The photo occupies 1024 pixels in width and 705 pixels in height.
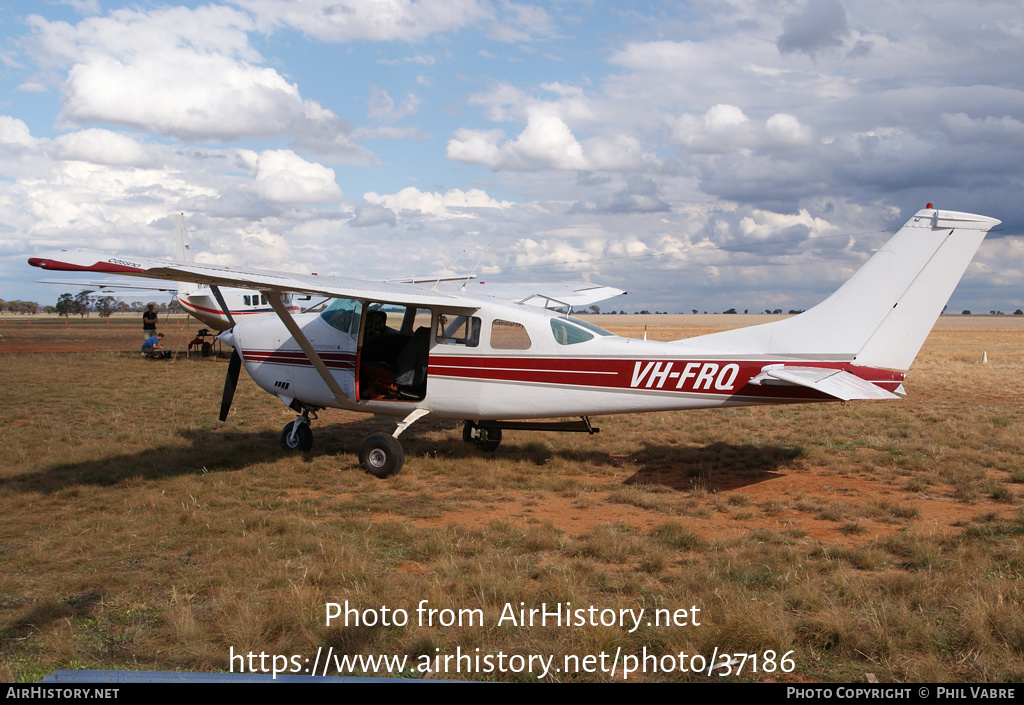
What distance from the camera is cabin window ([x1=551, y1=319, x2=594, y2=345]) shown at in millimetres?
8094

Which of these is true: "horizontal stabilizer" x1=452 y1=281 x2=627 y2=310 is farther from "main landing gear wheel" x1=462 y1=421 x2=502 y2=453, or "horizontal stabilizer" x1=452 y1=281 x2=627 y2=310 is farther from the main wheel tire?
the main wheel tire

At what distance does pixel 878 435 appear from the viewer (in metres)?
10.8

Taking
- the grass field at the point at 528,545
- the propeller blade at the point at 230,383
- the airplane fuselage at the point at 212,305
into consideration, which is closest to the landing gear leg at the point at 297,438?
the grass field at the point at 528,545

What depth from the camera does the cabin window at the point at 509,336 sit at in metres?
8.24

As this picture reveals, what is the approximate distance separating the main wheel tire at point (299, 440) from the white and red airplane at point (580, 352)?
1.78 ft

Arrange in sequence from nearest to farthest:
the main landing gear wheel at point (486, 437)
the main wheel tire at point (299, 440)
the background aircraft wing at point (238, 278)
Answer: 1. the background aircraft wing at point (238, 278)
2. the main wheel tire at point (299, 440)
3. the main landing gear wheel at point (486, 437)

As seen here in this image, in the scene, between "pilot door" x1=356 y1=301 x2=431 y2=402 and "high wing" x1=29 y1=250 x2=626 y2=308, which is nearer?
"high wing" x1=29 y1=250 x2=626 y2=308

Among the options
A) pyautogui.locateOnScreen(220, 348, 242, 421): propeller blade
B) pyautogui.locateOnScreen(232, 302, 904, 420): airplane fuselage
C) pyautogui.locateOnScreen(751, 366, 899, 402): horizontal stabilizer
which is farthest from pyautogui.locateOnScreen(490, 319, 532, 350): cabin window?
pyautogui.locateOnScreen(220, 348, 242, 421): propeller blade

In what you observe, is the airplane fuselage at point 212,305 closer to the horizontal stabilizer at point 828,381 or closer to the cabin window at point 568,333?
the cabin window at point 568,333

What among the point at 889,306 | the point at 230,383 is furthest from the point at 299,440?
the point at 889,306

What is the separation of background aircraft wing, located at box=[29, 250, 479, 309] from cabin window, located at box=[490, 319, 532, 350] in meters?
0.45

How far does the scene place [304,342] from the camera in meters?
8.27

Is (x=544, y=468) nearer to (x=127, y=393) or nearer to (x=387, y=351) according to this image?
(x=387, y=351)
